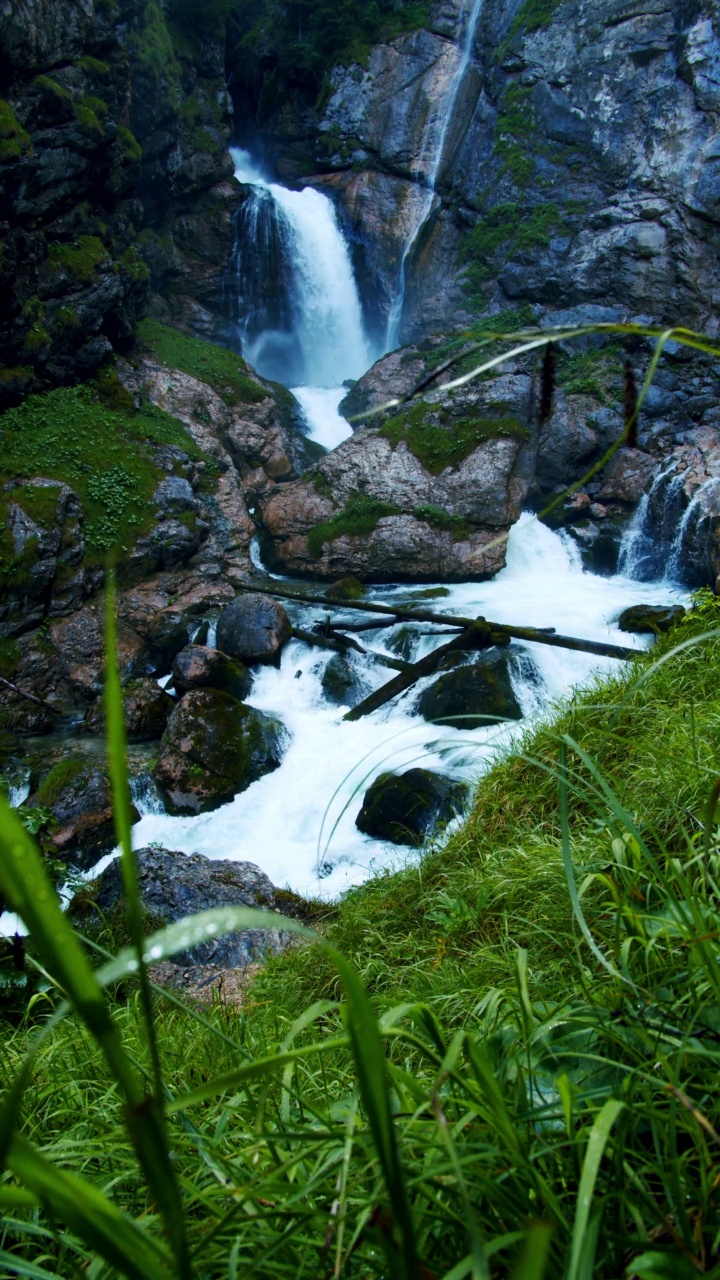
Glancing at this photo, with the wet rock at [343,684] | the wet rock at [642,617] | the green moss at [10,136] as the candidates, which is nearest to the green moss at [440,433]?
the wet rock at [642,617]

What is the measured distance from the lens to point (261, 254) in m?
21.1

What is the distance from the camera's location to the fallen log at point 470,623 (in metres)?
8.27

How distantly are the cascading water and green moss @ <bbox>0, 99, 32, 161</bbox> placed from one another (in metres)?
8.46

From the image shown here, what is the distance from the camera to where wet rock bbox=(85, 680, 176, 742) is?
884cm

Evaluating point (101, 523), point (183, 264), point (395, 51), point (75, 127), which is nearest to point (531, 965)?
point (101, 523)

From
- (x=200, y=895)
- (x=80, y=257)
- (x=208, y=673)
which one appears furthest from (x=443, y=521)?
(x=200, y=895)

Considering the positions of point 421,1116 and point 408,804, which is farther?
point 408,804

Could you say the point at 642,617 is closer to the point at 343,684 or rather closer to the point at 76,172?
the point at 343,684

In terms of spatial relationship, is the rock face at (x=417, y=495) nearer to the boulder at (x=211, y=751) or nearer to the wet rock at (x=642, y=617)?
the wet rock at (x=642, y=617)

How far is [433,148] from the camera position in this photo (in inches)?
862

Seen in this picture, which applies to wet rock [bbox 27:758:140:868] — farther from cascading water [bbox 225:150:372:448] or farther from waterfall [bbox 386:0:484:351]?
waterfall [bbox 386:0:484:351]

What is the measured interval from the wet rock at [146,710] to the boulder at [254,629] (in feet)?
4.19

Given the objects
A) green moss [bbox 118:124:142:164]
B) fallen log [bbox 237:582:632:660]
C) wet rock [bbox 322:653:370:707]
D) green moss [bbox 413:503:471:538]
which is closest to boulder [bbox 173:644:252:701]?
wet rock [bbox 322:653:370:707]

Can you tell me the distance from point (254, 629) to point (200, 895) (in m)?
5.42
